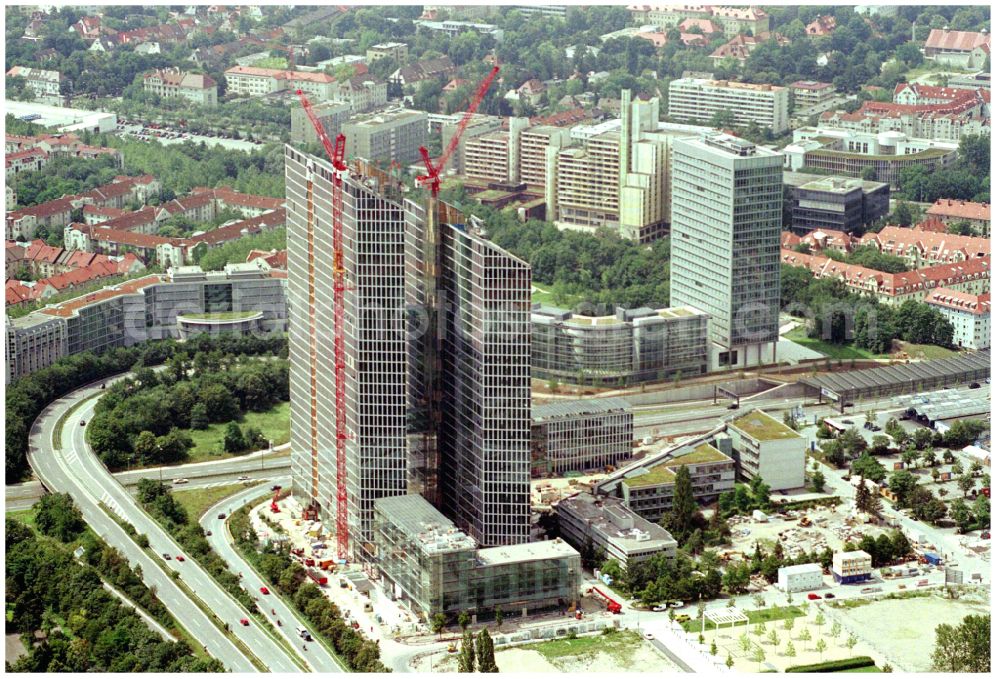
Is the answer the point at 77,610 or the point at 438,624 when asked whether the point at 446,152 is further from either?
the point at 438,624

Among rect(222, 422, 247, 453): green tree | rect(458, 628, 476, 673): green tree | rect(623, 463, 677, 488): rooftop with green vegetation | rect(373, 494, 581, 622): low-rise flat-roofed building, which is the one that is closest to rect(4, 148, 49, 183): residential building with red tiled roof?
rect(222, 422, 247, 453): green tree

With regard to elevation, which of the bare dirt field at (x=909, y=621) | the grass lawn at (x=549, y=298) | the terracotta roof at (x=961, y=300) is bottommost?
the bare dirt field at (x=909, y=621)

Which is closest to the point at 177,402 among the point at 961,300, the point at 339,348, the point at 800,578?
the point at 339,348

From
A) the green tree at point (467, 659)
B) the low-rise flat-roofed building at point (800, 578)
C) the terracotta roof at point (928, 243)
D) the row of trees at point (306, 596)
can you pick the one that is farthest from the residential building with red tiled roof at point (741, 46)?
the green tree at point (467, 659)

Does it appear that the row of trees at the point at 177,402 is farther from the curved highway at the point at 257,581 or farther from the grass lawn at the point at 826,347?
the grass lawn at the point at 826,347

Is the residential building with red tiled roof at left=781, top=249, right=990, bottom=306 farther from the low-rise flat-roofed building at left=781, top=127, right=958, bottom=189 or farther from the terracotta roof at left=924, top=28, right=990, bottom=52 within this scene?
the terracotta roof at left=924, top=28, right=990, bottom=52

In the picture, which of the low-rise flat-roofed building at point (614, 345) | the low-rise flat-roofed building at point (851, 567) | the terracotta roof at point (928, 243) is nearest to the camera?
the low-rise flat-roofed building at point (851, 567)
